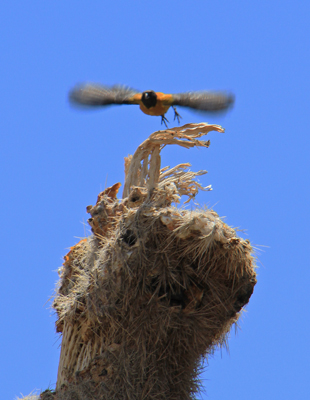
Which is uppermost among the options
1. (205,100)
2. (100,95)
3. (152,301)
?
(100,95)

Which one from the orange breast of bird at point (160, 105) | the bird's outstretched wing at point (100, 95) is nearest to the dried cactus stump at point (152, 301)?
the orange breast of bird at point (160, 105)

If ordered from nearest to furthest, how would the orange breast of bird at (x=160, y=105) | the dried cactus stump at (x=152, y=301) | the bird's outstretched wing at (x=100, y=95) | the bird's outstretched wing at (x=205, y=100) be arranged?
the dried cactus stump at (x=152, y=301)
the bird's outstretched wing at (x=205, y=100)
the orange breast of bird at (x=160, y=105)
the bird's outstretched wing at (x=100, y=95)

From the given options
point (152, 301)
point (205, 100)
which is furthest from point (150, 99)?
point (152, 301)

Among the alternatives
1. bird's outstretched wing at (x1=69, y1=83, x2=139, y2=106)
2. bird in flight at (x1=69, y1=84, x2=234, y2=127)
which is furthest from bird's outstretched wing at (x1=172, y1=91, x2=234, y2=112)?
bird's outstretched wing at (x1=69, y1=83, x2=139, y2=106)

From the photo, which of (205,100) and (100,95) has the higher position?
(100,95)

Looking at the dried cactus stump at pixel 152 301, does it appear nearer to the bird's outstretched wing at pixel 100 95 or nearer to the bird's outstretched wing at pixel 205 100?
the bird's outstretched wing at pixel 205 100

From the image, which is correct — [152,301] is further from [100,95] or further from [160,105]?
[100,95]

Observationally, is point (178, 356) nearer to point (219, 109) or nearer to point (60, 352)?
point (60, 352)

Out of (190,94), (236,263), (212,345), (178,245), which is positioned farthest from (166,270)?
(190,94)
